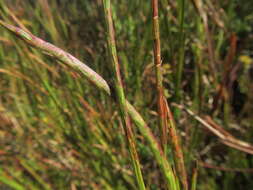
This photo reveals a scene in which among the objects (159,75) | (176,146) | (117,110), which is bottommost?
(117,110)

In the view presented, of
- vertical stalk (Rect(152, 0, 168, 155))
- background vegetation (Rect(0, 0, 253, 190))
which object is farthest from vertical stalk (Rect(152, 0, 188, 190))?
background vegetation (Rect(0, 0, 253, 190))

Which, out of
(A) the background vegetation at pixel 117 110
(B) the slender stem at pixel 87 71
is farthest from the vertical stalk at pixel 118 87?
(A) the background vegetation at pixel 117 110

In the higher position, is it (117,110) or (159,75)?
(159,75)

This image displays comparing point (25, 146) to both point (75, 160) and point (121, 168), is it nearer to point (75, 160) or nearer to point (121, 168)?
point (75, 160)

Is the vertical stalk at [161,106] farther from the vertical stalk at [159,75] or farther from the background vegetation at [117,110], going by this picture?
the background vegetation at [117,110]

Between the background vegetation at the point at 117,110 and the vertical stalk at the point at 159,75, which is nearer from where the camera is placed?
the vertical stalk at the point at 159,75

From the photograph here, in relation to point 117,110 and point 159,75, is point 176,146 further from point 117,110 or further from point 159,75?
point 117,110

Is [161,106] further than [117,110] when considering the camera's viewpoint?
No

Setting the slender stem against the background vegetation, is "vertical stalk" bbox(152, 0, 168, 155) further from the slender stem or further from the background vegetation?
the background vegetation

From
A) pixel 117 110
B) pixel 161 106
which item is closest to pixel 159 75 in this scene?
pixel 161 106
